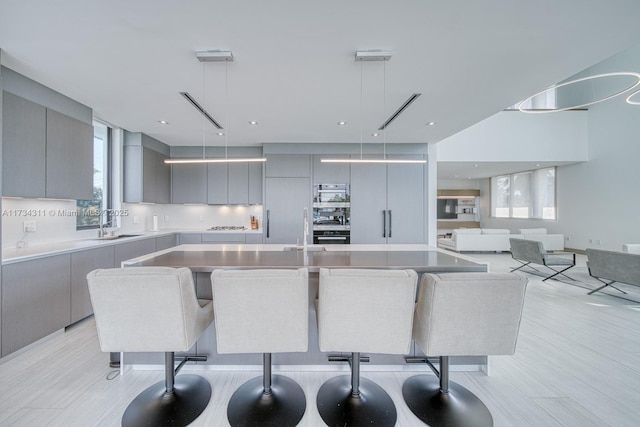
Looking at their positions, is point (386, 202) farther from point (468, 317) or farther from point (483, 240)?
→ point (483, 240)

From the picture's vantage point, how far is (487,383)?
1.94 metres

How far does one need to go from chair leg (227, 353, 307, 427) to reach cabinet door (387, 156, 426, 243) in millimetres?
3470

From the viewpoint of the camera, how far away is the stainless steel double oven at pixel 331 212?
4.77 m

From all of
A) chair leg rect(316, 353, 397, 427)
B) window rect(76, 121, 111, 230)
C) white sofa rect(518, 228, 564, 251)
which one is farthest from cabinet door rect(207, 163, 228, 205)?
white sofa rect(518, 228, 564, 251)

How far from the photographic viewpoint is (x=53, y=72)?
2.37 meters

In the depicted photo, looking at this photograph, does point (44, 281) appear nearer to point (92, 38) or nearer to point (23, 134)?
point (23, 134)

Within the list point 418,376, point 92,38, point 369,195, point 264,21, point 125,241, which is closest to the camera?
point 264,21

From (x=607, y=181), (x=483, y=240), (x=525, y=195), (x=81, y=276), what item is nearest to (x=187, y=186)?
(x=81, y=276)

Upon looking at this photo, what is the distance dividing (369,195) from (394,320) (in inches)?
138

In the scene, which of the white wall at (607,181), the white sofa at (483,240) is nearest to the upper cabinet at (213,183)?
the white sofa at (483,240)

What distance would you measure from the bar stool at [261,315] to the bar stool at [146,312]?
208mm

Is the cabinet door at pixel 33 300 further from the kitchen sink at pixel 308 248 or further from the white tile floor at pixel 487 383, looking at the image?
the kitchen sink at pixel 308 248

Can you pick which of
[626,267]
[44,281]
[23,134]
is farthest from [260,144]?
[626,267]

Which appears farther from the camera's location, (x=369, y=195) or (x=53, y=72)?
(x=369, y=195)
